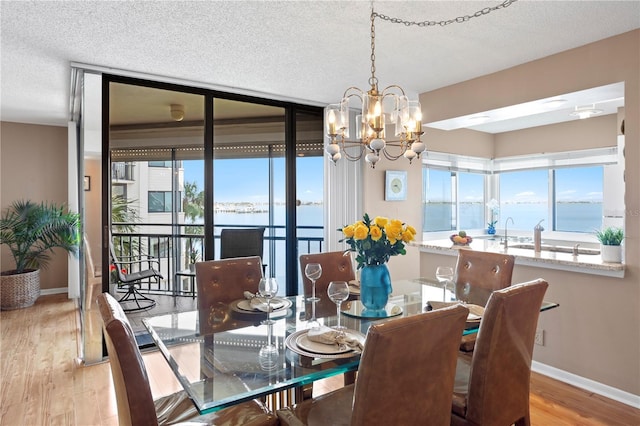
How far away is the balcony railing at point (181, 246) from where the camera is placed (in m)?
4.22

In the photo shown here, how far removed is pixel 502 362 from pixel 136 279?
386cm

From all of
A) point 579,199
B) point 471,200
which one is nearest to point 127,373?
point 471,200

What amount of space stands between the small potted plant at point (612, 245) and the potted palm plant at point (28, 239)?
5673 mm

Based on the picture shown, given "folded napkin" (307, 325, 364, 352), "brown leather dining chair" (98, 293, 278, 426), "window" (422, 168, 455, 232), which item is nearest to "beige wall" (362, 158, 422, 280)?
"window" (422, 168, 455, 232)

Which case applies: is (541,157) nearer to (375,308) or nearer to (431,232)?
(431,232)

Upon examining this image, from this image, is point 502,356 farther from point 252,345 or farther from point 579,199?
point 579,199

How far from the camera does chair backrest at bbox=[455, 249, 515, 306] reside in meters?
2.45

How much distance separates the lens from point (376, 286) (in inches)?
82.7

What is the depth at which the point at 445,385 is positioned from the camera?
1372 millimetres

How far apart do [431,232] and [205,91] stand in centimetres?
333

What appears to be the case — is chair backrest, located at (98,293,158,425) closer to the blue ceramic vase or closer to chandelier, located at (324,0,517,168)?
the blue ceramic vase

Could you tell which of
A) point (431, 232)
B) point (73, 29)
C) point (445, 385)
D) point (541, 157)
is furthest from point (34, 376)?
point (541, 157)

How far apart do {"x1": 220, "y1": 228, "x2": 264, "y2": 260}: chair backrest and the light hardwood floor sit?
137cm

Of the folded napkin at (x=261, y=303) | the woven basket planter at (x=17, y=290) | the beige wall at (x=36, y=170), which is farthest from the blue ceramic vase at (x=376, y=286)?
the beige wall at (x=36, y=170)
